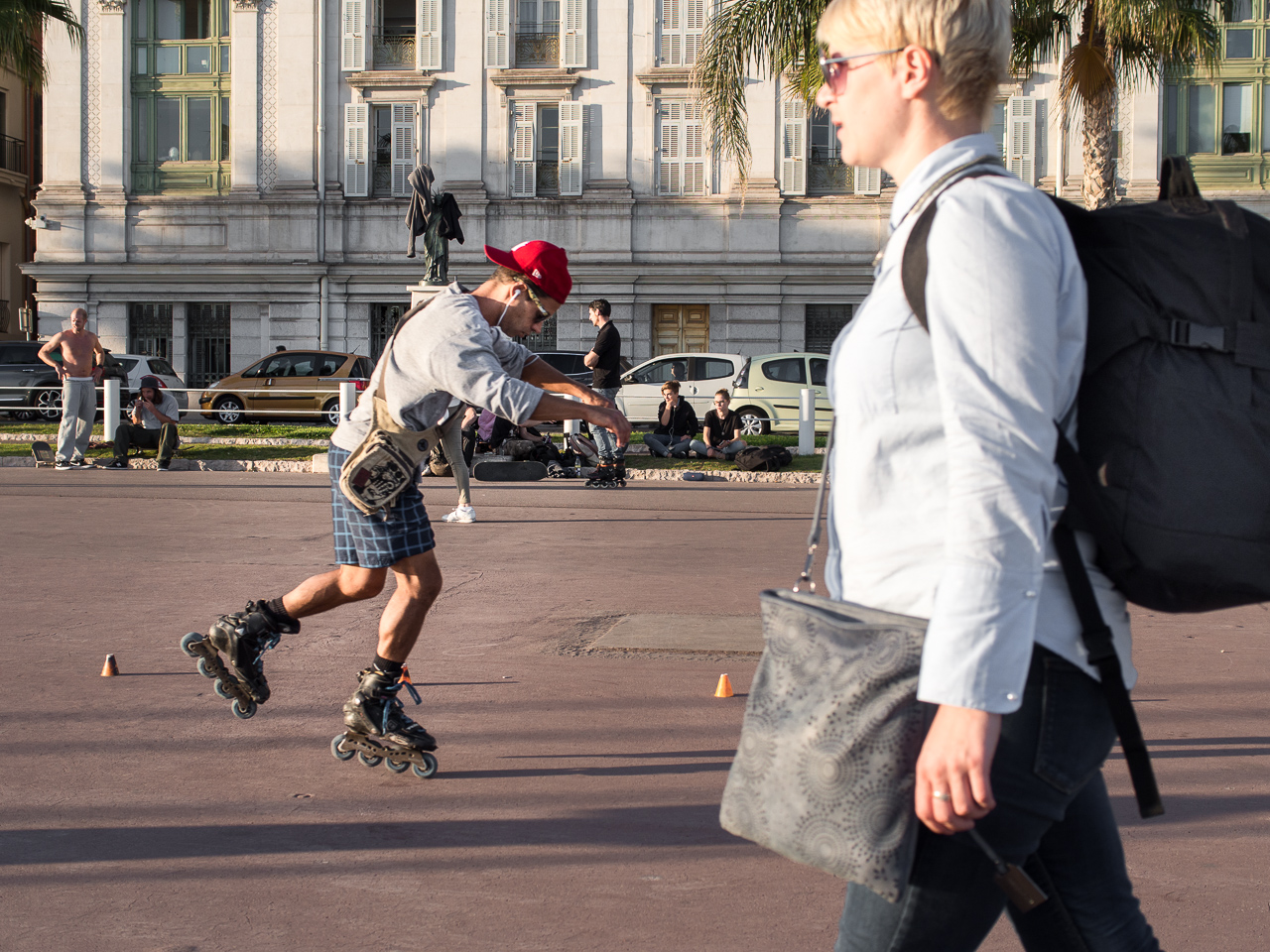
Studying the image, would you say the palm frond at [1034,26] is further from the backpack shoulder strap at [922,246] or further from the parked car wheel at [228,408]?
the backpack shoulder strap at [922,246]

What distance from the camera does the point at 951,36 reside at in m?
1.76

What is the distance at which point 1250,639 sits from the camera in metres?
6.84

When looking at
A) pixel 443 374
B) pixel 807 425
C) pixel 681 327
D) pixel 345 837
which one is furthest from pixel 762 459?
pixel 681 327

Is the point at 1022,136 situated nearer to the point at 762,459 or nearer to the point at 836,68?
the point at 762,459

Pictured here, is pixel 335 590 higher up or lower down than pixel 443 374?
lower down

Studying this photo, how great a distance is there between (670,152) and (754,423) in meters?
11.3

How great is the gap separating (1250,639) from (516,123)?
28.0 m

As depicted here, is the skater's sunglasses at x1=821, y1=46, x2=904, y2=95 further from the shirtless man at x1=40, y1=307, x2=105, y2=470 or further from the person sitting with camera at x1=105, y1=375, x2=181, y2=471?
the person sitting with camera at x1=105, y1=375, x2=181, y2=471

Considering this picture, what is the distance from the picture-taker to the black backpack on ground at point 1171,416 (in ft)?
5.43

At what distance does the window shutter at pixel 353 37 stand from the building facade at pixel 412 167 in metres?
0.05

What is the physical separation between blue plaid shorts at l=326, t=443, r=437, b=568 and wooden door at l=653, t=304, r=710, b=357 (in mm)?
27961

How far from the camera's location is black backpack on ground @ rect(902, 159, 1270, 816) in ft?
5.43

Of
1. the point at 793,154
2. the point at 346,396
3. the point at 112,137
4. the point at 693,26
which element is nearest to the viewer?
the point at 346,396

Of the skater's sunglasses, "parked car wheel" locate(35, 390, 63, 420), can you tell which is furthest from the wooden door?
the skater's sunglasses
